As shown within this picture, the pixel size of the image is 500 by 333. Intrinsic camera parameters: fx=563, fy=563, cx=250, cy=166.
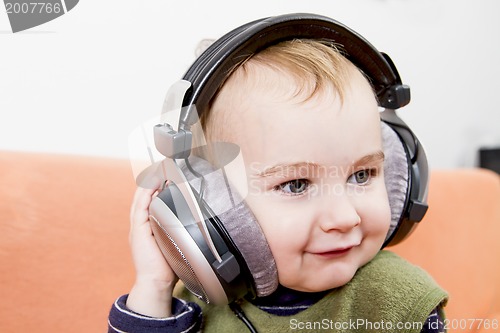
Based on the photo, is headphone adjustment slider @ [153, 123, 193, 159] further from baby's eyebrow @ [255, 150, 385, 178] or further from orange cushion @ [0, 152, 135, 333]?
orange cushion @ [0, 152, 135, 333]

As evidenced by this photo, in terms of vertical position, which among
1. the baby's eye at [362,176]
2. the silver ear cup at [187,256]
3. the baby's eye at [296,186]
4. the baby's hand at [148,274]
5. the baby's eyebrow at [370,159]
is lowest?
the baby's hand at [148,274]

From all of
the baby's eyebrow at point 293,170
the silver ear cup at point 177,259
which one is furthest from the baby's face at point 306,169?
the silver ear cup at point 177,259

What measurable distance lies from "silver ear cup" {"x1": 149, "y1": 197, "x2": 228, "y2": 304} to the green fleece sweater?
136 mm

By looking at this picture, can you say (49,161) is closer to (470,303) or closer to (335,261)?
(335,261)

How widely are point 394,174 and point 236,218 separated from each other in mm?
245

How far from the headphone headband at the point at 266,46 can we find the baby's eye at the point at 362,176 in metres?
0.13

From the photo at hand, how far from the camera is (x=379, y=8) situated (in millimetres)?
1398

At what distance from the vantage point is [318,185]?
666 millimetres

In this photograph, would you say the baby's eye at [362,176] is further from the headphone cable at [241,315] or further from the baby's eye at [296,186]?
the headphone cable at [241,315]

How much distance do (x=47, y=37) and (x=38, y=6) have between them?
0.06m

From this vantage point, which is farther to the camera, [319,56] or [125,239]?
[125,239]

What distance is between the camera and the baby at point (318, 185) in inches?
25.9

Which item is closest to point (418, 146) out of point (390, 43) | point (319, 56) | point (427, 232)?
point (319, 56)

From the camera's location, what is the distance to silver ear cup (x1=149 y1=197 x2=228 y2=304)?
643 millimetres
